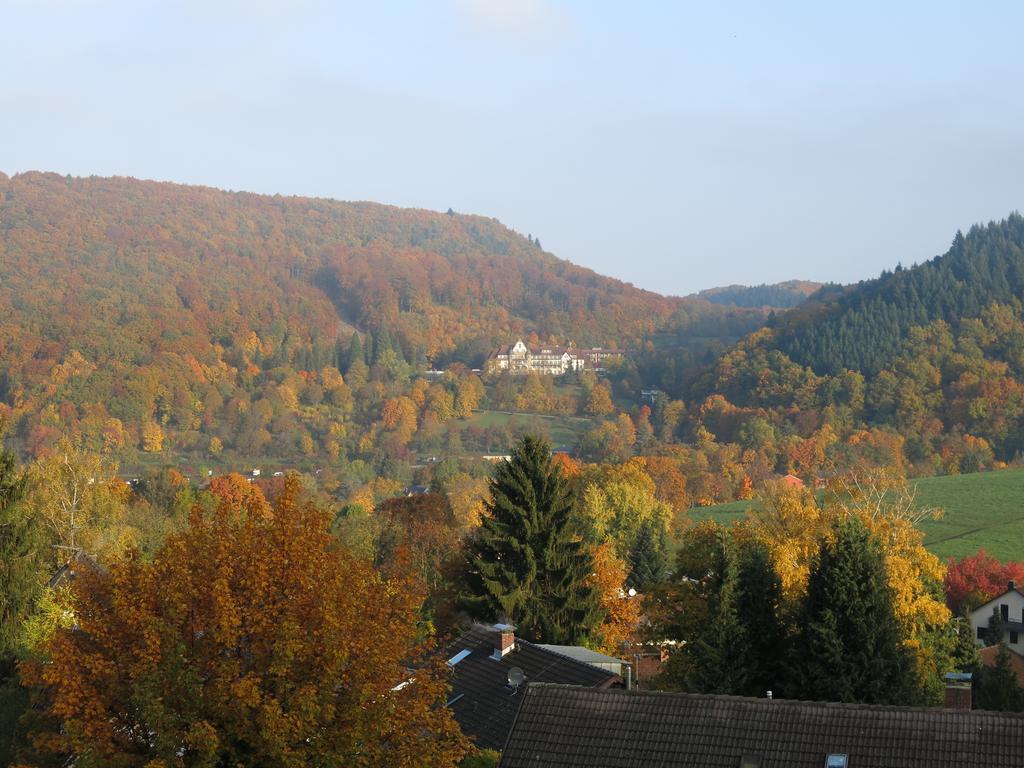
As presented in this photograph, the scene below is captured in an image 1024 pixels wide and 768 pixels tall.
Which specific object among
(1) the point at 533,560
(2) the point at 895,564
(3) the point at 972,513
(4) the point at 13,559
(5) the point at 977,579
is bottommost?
(5) the point at 977,579

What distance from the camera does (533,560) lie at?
1359 inches

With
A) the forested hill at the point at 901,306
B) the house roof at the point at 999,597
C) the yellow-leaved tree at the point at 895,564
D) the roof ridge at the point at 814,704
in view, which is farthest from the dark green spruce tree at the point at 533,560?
Result: the forested hill at the point at 901,306

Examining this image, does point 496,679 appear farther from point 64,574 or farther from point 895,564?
point 64,574

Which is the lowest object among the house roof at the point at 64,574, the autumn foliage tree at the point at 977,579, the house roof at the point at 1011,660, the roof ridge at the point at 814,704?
the house roof at the point at 1011,660

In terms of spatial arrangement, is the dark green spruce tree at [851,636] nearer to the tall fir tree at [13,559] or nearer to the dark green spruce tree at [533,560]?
the dark green spruce tree at [533,560]

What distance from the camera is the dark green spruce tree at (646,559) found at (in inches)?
2356

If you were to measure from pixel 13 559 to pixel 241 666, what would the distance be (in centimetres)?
1586

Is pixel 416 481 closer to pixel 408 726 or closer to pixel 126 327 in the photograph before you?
pixel 126 327

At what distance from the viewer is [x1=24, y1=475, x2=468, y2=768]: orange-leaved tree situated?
45.9 feet

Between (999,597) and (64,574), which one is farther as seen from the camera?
(999,597)

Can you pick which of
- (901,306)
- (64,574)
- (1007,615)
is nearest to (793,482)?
(1007,615)

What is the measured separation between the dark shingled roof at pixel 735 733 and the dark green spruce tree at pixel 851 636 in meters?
7.54

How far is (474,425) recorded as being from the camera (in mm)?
170000

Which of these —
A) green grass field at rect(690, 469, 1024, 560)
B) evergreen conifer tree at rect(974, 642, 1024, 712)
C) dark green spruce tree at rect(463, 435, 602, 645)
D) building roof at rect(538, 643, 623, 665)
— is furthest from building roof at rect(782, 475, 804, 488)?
building roof at rect(538, 643, 623, 665)
